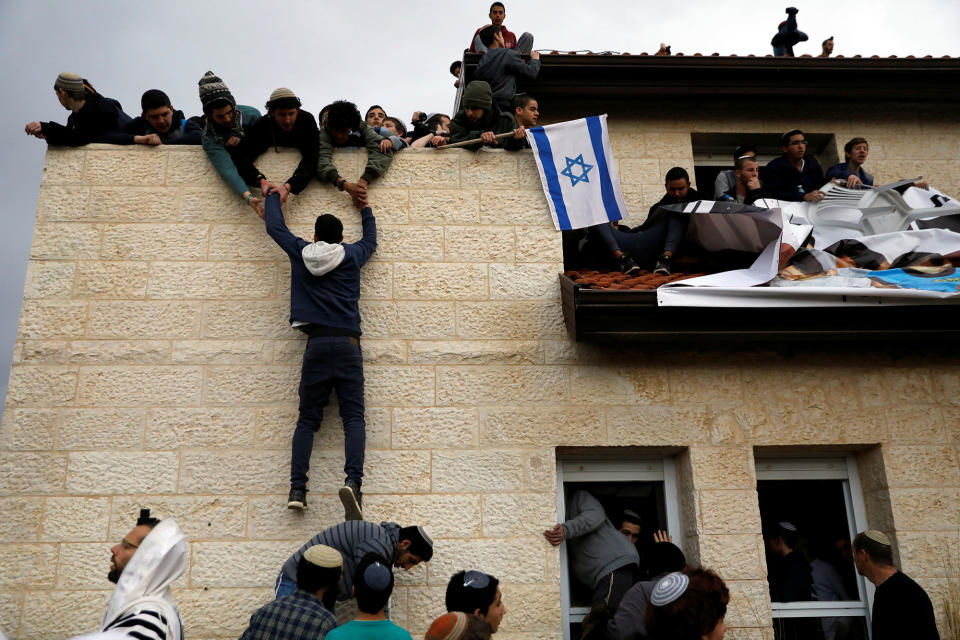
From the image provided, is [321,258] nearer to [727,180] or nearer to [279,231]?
[279,231]

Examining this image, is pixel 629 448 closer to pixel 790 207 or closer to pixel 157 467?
pixel 790 207

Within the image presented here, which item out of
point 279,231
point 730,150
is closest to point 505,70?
point 730,150

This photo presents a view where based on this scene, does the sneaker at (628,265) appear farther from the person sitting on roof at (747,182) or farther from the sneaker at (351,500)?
the sneaker at (351,500)

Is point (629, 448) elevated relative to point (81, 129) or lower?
lower

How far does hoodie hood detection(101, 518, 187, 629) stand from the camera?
3.75 metres

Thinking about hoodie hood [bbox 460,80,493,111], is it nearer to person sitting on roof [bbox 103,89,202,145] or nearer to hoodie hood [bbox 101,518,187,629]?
person sitting on roof [bbox 103,89,202,145]

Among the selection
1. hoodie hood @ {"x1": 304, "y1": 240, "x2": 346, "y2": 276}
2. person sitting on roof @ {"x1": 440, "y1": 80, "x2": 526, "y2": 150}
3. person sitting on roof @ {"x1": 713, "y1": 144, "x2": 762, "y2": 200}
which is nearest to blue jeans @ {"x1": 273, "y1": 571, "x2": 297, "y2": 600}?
hoodie hood @ {"x1": 304, "y1": 240, "x2": 346, "y2": 276}

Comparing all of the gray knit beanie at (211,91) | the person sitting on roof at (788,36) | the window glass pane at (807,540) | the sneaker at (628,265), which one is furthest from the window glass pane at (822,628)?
the person sitting on roof at (788,36)

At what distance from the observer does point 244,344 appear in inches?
251

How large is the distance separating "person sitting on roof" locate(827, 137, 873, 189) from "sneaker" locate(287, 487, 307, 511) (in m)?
5.32

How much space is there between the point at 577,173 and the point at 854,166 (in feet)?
9.37

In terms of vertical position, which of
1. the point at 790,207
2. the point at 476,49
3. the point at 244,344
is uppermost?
the point at 476,49

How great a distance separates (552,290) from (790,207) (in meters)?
2.38

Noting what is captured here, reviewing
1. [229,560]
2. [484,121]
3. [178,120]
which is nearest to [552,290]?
[484,121]
